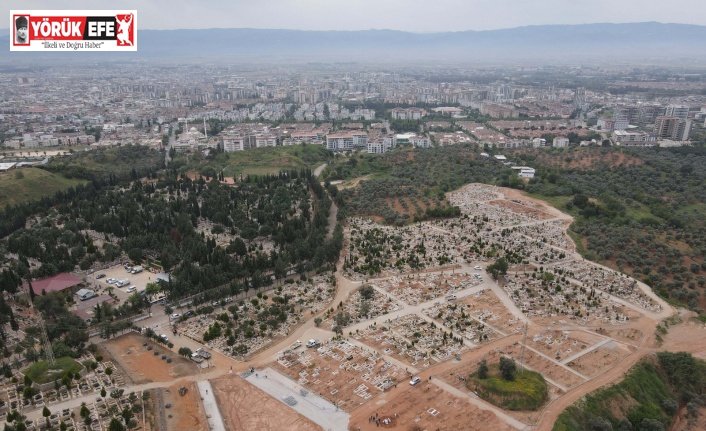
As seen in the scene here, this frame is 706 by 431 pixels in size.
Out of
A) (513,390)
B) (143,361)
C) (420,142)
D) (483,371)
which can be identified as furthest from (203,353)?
(420,142)

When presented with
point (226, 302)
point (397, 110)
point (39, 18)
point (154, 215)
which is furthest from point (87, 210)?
point (397, 110)

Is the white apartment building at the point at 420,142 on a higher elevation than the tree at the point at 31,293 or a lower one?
higher

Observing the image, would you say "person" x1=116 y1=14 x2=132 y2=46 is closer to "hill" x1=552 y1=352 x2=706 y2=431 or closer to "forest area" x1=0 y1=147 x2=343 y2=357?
"forest area" x1=0 y1=147 x2=343 y2=357

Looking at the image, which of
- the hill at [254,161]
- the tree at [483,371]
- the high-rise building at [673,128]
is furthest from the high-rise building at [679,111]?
the tree at [483,371]

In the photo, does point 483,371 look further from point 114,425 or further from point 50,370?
point 50,370

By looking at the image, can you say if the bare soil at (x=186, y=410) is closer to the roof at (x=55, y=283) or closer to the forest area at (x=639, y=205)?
the roof at (x=55, y=283)

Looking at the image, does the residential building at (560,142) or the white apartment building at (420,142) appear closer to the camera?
the residential building at (560,142)
